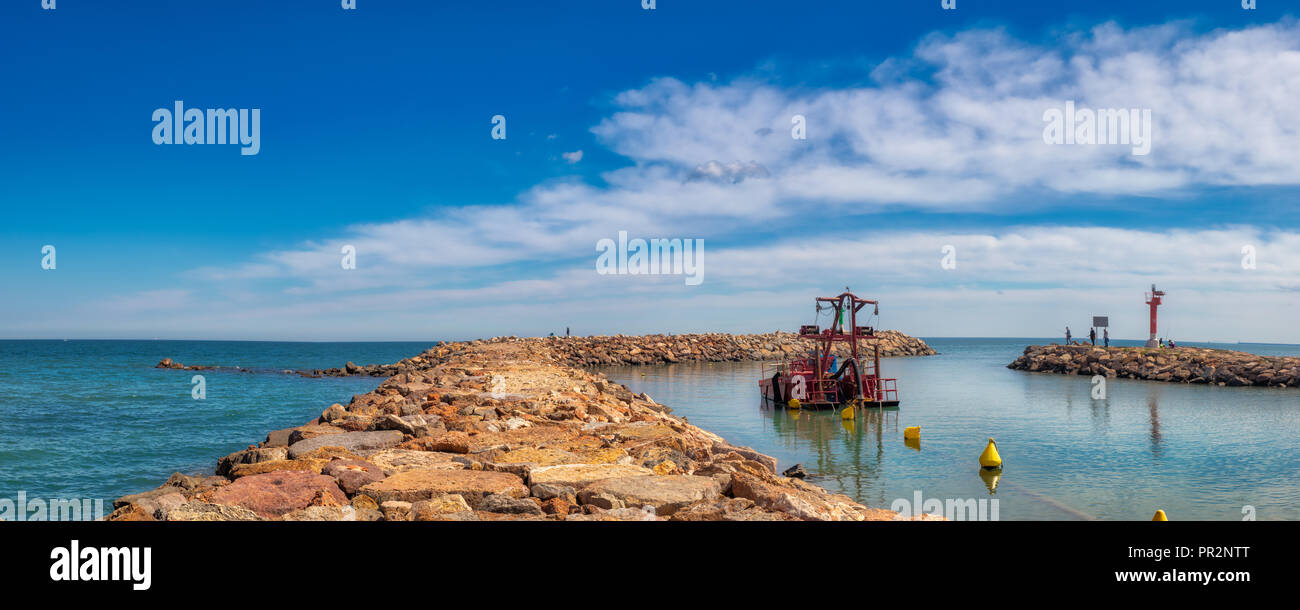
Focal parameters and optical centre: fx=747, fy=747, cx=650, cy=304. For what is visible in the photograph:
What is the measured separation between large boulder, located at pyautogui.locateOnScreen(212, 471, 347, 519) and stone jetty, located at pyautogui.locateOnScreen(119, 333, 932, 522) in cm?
2

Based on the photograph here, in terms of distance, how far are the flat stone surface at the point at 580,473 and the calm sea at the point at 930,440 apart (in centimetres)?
681

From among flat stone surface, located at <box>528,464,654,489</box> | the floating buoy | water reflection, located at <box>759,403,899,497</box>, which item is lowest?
water reflection, located at <box>759,403,899,497</box>

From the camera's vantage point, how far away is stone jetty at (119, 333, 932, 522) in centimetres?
695

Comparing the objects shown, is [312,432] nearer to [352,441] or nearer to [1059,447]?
[352,441]

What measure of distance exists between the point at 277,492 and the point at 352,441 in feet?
11.5

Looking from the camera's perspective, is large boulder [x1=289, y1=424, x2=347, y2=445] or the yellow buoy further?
the yellow buoy

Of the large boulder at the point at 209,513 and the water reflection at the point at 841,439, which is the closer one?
the large boulder at the point at 209,513

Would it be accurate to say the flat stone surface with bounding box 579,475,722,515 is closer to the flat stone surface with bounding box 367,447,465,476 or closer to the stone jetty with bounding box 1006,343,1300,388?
the flat stone surface with bounding box 367,447,465,476

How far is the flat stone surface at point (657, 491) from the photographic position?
740cm

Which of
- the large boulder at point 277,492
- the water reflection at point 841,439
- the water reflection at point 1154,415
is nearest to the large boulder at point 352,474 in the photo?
the large boulder at point 277,492

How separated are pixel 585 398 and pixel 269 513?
1153 cm

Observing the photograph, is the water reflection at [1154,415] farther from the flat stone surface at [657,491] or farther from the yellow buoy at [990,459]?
the flat stone surface at [657,491]

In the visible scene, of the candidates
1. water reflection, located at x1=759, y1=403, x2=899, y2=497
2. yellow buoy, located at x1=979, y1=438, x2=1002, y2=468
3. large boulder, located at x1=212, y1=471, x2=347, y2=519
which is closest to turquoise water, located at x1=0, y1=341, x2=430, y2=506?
large boulder, located at x1=212, y1=471, x2=347, y2=519
